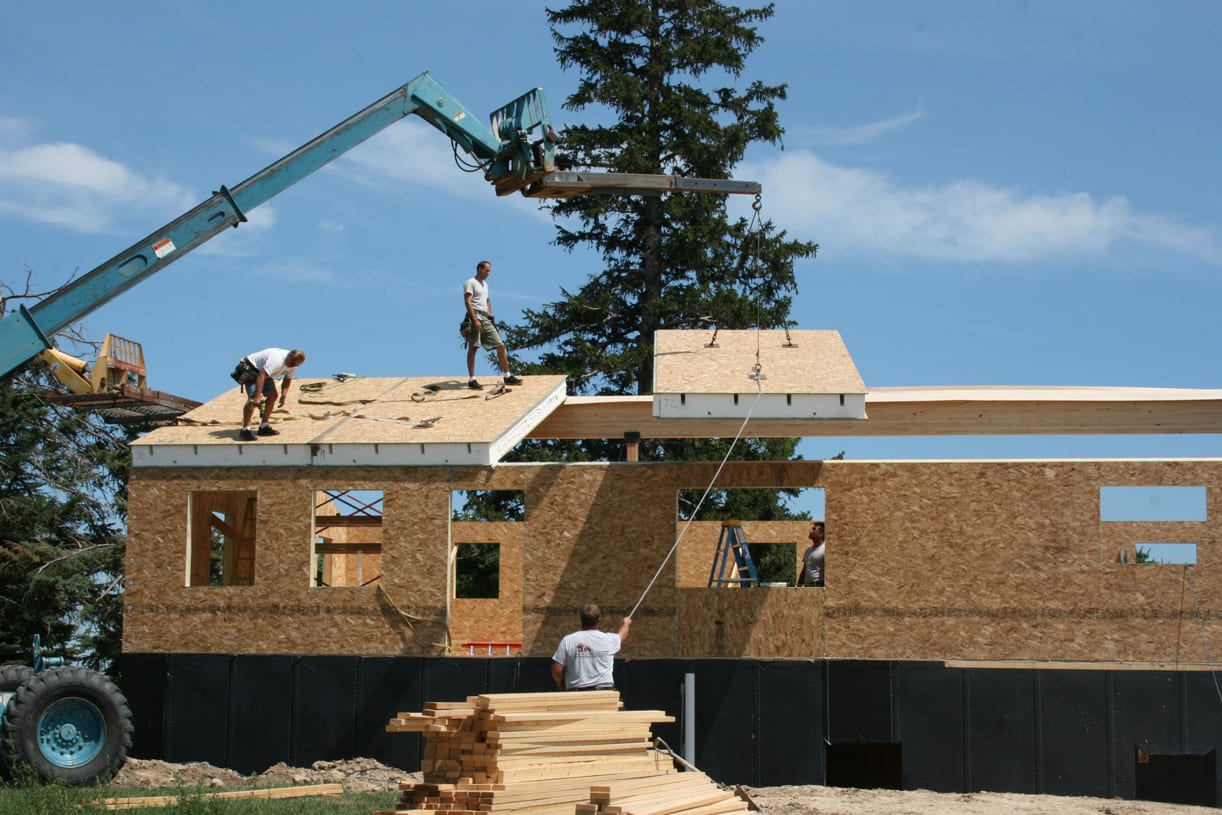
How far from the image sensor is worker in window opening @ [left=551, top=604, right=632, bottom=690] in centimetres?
1091

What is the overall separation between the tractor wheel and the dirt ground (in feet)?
1.43

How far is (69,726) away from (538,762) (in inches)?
211

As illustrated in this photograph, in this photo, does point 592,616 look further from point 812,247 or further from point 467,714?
point 812,247

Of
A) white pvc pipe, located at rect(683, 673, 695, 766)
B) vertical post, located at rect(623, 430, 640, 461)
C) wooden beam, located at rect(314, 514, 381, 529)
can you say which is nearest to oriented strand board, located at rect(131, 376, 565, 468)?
vertical post, located at rect(623, 430, 640, 461)

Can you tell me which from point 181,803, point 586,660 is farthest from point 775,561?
point 181,803

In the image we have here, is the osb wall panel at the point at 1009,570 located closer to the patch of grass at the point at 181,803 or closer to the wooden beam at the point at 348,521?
the patch of grass at the point at 181,803

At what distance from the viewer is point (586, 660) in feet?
35.9

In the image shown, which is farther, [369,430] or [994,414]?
[994,414]

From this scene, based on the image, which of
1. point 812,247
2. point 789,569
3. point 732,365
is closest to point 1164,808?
point 732,365

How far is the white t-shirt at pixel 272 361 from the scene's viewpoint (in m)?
15.4

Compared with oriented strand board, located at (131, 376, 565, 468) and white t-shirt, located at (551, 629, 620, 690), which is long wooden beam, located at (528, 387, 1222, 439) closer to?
oriented strand board, located at (131, 376, 565, 468)

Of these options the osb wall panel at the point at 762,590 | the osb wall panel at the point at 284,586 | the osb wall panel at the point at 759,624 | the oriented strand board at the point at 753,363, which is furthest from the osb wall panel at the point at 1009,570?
the osb wall panel at the point at 284,586

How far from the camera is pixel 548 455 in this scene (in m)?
30.2

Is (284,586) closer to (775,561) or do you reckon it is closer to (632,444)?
(632,444)
